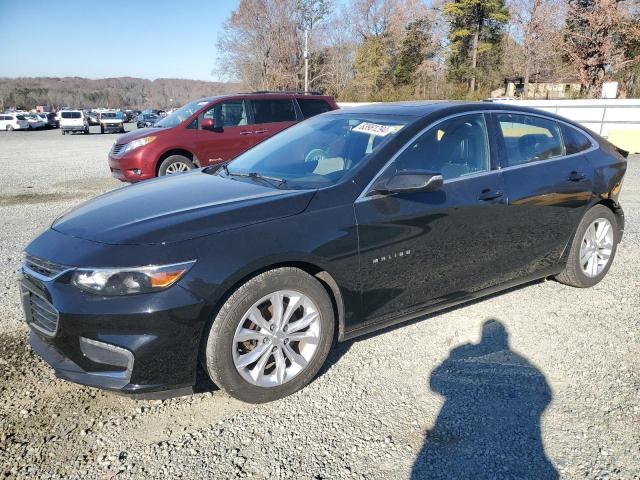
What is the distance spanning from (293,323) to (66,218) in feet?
5.20

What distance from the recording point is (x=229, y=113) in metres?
9.55

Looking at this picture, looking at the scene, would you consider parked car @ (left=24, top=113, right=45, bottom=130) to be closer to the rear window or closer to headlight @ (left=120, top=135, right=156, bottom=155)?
the rear window

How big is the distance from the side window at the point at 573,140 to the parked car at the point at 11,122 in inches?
1873

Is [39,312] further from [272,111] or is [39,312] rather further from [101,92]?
[101,92]

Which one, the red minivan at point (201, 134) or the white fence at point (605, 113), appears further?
the white fence at point (605, 113)

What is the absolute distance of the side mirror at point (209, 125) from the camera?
9.19 meters

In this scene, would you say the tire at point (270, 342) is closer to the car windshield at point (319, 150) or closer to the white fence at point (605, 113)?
the car windshield at point (319, 150)

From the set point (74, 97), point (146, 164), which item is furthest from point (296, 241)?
point (74, 97)

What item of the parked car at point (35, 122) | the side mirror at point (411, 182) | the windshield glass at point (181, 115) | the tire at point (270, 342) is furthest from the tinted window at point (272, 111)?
the parked car at point (35, 122)

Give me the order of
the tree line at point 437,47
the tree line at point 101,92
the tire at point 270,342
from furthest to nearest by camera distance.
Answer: the tree line at point 101,92
the tree line at point 437,47
the tire at point 270,342

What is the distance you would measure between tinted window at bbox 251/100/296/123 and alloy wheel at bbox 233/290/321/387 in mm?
7482

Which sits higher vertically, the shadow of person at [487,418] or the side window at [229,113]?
the side window at [229,113]

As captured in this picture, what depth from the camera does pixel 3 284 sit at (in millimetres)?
4535

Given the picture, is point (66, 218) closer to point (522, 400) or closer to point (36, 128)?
point (522, 400)
